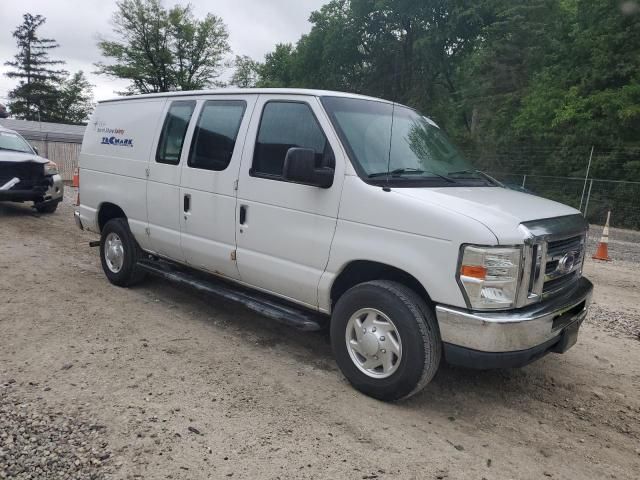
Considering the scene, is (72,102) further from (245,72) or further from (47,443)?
(47,443)

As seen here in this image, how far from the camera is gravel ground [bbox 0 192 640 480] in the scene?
A: 298 centimetres

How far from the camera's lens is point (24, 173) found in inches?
422

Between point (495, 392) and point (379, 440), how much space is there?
1.29m

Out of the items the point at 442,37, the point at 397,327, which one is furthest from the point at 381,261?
the point at 442,37

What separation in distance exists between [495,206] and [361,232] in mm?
943

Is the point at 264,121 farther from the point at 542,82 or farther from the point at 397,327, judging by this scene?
the point at 542,82

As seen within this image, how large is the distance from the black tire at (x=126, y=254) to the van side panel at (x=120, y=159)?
0.54 feet

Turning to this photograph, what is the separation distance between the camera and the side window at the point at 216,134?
4691 mm

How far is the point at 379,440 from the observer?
10.6ft

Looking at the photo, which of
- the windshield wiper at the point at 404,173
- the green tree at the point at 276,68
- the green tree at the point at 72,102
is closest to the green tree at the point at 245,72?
the green tree at the point at 276,68

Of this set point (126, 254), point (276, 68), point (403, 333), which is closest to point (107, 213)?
point (126, 254)

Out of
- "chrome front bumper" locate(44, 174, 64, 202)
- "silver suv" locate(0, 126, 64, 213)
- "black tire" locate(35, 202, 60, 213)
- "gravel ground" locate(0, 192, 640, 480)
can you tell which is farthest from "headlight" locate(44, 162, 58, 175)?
"gravel ground" locate(0, 192, 640, 480)

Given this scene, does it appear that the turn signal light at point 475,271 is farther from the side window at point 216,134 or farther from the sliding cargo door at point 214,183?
the side window at point 216,134

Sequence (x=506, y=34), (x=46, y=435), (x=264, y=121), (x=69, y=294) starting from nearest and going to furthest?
(x=46, y=435) → (x=264, y=121) → (x=69, y=294) → (x=506, y=34)
